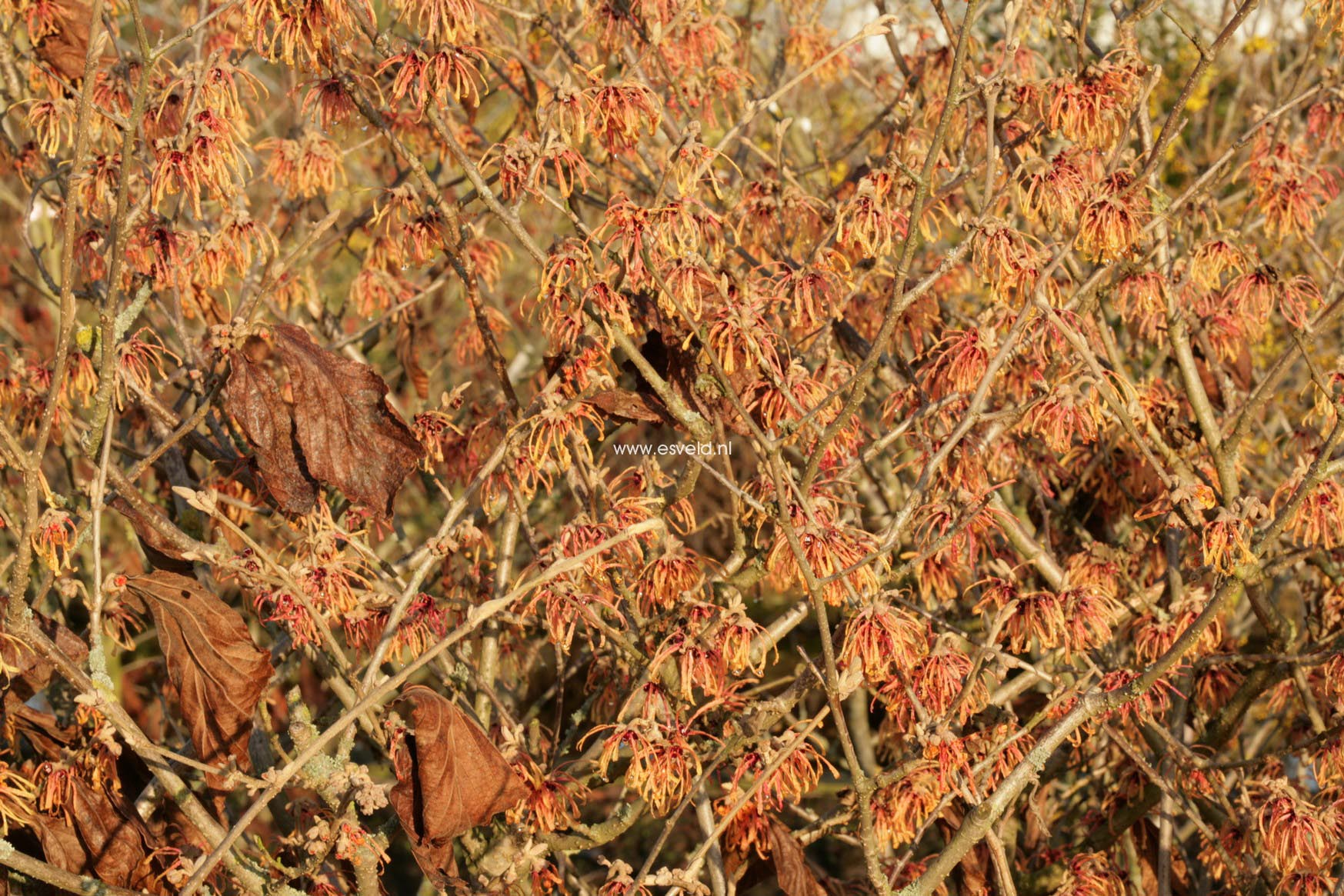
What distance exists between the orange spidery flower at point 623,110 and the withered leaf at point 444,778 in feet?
4.41

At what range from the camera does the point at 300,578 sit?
9.96 ft

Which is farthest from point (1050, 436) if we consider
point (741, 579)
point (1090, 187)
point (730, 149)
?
point (730, 149)

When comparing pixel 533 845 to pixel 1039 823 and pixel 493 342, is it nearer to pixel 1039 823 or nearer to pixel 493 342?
pixel 493 342

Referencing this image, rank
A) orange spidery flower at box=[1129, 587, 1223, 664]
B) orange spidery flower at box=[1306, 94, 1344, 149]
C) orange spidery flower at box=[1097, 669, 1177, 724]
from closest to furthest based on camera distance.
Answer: orange spidery flower at box=[1097, 669, 1177, 724] < orange spidery flower at box=[1129, 587, 1223, 664] < orange spidery flower at box=[1306, 94, 1344, 149]

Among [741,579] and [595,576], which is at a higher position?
[595,576]

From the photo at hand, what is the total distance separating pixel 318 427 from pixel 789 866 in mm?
1624

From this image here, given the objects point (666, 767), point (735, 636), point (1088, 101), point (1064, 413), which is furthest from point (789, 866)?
point (1088, 101)

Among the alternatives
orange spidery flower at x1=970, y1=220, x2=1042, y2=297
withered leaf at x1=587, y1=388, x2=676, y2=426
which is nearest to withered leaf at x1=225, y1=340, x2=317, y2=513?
withered leaf at x1=587, y1=388, x2=676, y2=426

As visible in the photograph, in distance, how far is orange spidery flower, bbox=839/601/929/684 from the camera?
114 inches

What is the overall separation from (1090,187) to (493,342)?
160 cm

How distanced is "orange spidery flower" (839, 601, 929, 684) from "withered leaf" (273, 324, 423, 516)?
3.71ft

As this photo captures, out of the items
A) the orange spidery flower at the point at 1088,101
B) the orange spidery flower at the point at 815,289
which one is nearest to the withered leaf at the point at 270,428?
the orange spidery flower at the point at 815,289

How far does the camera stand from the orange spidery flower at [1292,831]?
3188 millimetres

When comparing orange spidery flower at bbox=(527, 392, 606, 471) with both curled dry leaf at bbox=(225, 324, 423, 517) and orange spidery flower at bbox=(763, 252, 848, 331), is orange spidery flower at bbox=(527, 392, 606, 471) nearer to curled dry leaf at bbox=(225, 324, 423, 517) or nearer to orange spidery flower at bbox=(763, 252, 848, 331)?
curled dry leaf at bbox=(225, 324, 423, 517)
